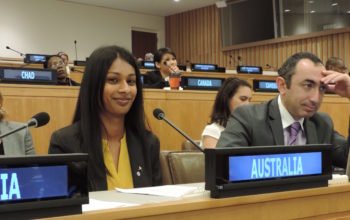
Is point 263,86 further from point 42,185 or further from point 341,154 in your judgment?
point 42,185

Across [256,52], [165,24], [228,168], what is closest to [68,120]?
[228,168]

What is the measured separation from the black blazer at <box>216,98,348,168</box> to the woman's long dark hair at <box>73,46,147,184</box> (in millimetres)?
419

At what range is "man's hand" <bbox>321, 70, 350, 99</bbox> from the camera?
6.38ft

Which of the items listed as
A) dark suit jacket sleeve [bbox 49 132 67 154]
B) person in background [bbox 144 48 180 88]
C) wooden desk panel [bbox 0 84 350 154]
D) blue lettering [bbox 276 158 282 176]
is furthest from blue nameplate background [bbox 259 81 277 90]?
blue lettering [bbox 276 158 282 176]

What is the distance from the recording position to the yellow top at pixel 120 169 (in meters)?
1.92

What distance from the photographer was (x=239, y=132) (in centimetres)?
207

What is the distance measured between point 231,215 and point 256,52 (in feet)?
36.4

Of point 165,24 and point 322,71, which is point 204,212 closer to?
point 322,71

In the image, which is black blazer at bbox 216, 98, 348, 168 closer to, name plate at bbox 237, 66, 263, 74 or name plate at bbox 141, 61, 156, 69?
name plate at bbox 141, 61, 156, 69

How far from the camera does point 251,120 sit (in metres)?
2.09

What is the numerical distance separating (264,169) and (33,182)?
481 millimetres

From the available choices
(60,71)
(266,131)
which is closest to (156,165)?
(266,131)

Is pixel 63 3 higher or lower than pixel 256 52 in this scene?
higher

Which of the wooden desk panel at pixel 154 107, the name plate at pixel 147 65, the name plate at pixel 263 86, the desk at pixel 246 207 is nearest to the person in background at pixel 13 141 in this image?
the wooden desk panel at pixel 154 107
